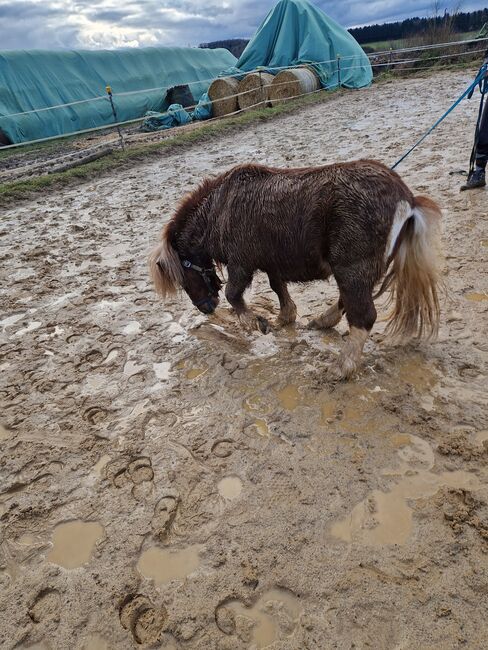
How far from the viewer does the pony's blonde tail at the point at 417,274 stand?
2855 mm

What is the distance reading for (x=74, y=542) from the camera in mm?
2256

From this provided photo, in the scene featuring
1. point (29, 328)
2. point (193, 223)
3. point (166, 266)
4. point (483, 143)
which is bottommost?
point (29, 328)

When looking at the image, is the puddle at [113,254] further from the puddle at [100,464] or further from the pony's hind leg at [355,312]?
the pony's hind leg at [355,312]

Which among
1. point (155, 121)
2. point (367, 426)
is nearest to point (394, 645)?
point (367, 426)

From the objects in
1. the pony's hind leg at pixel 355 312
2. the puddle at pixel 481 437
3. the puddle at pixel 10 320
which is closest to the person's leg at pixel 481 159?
the pony's hind leg at pixel 355 312

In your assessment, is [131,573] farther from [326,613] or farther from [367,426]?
[367,426]

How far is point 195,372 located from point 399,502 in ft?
6.15

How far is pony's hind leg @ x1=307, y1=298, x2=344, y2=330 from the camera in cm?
363

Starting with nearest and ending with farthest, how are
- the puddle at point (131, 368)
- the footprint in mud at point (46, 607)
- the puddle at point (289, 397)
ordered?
the footprint in mud at point (46, 607) → the puddle at point (289, 397) → the puddle at point (131, 368)

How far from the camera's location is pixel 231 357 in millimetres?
3584

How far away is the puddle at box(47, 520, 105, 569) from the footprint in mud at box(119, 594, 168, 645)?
14.9 inches

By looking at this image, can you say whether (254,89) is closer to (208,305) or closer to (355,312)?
(208,305)

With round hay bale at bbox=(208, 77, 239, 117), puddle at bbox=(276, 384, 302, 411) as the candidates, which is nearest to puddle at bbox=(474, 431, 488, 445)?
puddle at bbox=(276, 384, 302, 411)

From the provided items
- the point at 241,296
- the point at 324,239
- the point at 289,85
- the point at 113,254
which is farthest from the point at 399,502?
the point at 289,85
